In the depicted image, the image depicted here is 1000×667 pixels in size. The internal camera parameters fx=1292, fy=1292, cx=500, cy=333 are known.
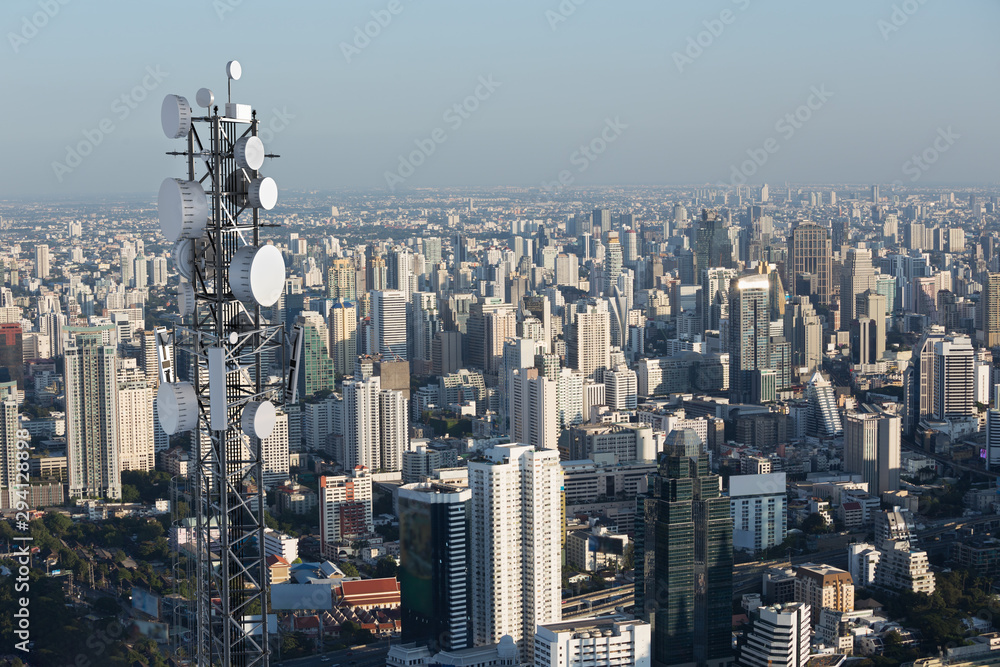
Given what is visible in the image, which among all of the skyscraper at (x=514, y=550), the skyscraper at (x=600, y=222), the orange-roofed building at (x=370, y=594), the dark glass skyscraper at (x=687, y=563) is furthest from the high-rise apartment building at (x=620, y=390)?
the skyscraper at (x=600, y=222)

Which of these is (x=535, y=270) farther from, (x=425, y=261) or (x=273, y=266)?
(x=273, y=266)

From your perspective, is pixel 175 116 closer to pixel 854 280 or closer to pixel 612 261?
pixel 854 280

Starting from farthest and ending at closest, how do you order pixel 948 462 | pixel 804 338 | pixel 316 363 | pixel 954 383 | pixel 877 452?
1. pixel 804 338
2. pixel 316 363
3. pixel 954 383
4. pixel 948 462
5. pixel 877 452

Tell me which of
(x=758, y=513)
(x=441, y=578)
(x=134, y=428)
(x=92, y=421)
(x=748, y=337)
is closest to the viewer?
(x=441, y=578)

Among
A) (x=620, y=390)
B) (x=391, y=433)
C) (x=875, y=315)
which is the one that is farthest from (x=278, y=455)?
(x=875, y=315)

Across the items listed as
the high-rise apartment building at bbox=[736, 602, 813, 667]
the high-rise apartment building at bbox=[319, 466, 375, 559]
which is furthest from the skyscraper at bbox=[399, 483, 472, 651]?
the high-rise apartment building at bbox=[319, 466, 375, 559]

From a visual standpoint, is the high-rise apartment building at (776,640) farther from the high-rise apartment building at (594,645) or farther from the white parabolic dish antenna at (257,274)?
the white parabolic dish antenna at (257,274)

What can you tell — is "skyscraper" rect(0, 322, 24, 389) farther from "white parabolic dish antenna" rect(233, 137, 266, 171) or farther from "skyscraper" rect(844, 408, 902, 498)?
"white parabolic dish antenna" rect(233, 137, 266, 171)
